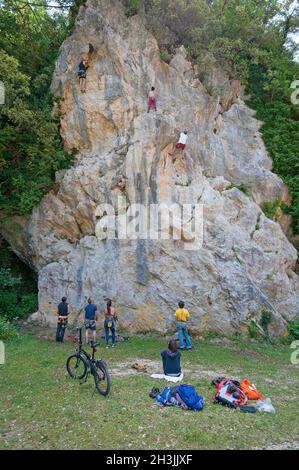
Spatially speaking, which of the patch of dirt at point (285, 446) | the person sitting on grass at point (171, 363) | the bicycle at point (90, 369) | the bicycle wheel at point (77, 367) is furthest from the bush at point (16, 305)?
the patch of dirt at point (285, 446)

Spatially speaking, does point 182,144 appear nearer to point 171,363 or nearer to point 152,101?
point 152,101

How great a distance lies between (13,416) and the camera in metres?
7.88

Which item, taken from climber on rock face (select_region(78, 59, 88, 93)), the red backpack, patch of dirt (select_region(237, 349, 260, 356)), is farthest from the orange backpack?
climber on rock face (select_region(78, 59, 88, 93))

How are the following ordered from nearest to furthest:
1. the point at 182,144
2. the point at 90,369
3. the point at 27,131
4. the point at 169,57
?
the point at 90,369, the point at 182,144, the point at 27,131, the point at 169,57

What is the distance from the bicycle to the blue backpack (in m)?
1.77

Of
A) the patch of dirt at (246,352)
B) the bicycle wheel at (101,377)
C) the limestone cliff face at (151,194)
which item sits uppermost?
the limestone cliff face at (151,194)

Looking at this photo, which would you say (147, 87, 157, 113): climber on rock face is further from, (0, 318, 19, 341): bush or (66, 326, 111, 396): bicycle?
(66, 326, 111, 396): bicycle

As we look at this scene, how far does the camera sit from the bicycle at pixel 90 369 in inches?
347

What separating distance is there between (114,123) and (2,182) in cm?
728

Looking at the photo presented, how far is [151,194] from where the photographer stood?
1805 cm

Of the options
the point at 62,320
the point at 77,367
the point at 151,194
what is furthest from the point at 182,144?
the point at 77,367

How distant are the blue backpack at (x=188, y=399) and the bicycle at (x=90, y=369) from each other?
5.82 feet

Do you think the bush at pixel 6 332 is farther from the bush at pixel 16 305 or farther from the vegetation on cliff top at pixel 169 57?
the vegetation on cliff top at pixel 169 57

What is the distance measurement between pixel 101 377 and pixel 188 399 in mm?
2288
